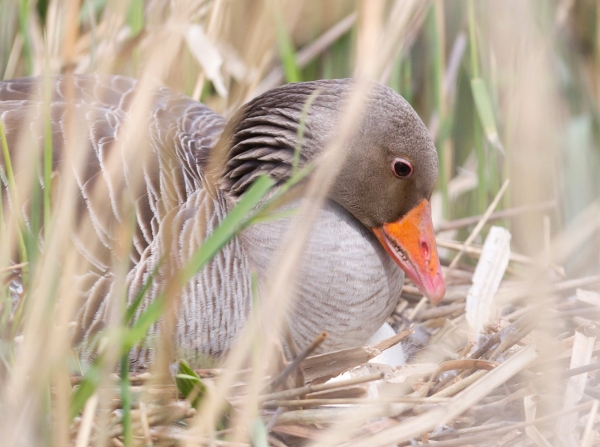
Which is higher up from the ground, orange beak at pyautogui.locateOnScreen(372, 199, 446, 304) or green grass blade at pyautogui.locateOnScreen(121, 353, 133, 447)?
orange beak at pyautogui.locateOnScreen(372, 199, 446, 304)

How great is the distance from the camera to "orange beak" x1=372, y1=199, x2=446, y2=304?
320cm

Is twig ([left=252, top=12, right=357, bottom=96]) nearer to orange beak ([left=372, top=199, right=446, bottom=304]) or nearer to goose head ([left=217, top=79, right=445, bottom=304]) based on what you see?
goose head ([left=217, top=79, right=445, bottom=304])

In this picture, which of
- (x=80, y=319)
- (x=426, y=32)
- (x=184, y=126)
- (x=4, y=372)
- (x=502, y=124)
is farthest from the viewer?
(x=426, y=32)

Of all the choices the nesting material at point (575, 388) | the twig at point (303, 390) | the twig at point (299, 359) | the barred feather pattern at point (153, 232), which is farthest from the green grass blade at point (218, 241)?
the nesting material at point (575, 388)

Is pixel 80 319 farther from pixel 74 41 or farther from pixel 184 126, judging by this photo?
pixel 74 41

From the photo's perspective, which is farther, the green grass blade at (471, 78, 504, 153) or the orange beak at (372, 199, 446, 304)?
the green grass blade at (471, 78, 504, 153)

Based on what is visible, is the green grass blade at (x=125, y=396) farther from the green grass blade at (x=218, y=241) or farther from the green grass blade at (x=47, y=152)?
the green grass blade at (x=47, y=152)

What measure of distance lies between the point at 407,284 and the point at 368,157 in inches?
48.6

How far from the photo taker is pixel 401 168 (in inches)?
124

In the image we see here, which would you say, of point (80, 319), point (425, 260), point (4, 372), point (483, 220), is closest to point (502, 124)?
point (483, 220)

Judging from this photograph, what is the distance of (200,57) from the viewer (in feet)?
13.3

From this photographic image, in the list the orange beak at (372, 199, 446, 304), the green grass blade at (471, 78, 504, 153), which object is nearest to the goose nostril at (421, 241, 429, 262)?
the orange beak at (372, 199, 446, 304)

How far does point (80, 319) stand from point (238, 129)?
1.10m

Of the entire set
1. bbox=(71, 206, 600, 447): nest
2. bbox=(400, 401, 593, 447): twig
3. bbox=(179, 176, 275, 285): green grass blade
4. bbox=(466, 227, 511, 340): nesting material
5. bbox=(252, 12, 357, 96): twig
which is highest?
bbox=(252, 12, 357, 96): twig
